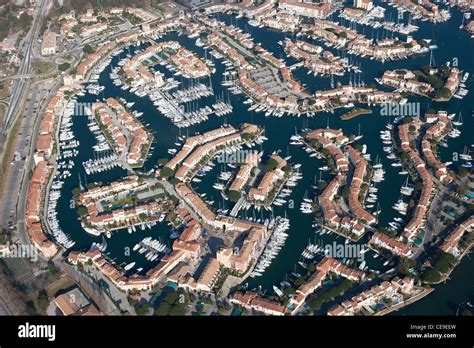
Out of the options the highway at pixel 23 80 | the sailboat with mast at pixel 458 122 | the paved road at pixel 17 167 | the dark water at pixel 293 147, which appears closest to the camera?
the dark water at pixel 293 147

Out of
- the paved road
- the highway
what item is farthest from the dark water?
the highway

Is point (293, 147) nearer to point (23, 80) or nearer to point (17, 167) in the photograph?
point (17, 167)

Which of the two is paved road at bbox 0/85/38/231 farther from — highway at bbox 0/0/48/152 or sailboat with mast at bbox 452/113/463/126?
sailboat with mast at bbox 452/113/463/126

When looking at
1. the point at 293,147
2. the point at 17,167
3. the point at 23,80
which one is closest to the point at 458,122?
the point at 293,147

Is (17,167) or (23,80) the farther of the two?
(23,80)

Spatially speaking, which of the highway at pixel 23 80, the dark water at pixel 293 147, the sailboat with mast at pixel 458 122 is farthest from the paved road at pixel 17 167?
the sailboat with mast at pixel 458 122

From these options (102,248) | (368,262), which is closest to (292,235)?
(368,262)

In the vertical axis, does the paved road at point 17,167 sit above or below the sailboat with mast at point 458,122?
below

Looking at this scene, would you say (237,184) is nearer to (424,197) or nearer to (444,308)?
(424,197)

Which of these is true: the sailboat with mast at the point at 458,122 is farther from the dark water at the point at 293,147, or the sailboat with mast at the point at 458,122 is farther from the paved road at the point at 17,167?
the paved road at the point at 17,167

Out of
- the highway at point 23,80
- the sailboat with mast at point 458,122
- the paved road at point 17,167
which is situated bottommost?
the paved road at point 17,167
